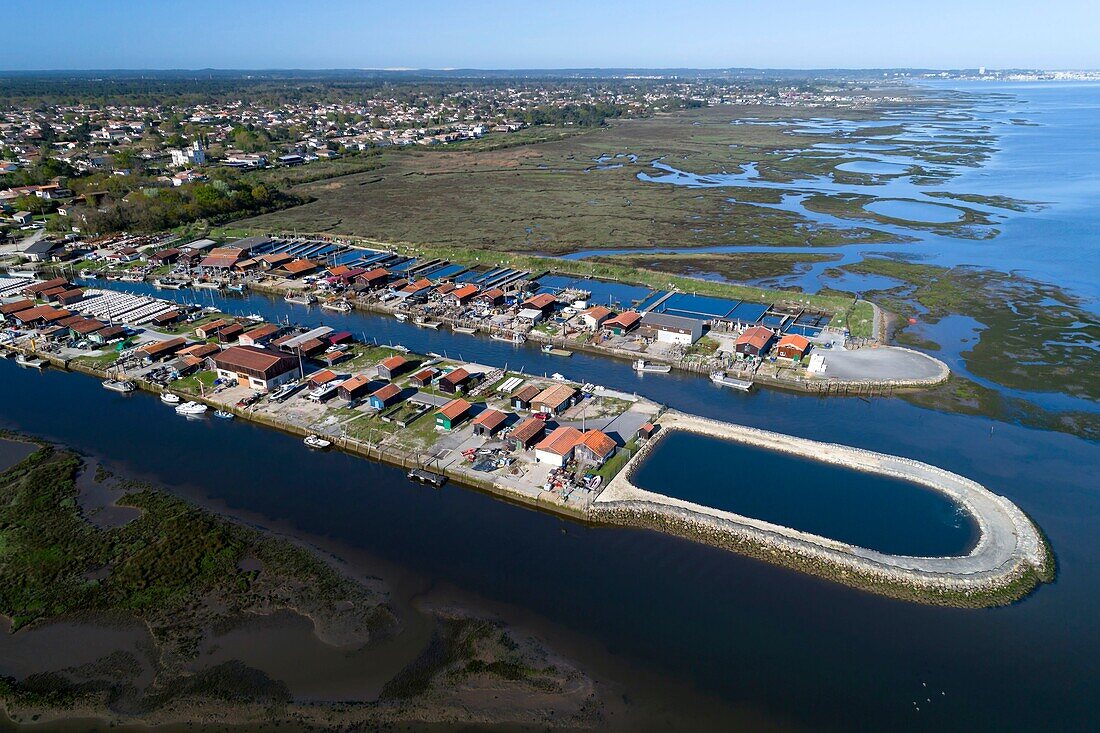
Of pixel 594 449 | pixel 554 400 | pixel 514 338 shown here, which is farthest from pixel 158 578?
pixel 514 338

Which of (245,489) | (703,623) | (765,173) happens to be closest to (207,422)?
(245,489)

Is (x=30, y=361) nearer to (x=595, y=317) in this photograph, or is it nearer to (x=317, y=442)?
(x=317, y=442)

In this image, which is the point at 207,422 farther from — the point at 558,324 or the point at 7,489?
the point at 558,324

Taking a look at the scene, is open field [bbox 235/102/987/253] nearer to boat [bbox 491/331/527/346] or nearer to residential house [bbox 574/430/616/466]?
boat [bbox 491/331/527/346]

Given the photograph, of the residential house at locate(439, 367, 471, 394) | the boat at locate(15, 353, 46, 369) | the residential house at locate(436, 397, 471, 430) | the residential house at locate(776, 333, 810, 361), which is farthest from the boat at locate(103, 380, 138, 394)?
the residential house at locate(776, 333, 810, 361)

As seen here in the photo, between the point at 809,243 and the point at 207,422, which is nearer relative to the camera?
the point at 207,422

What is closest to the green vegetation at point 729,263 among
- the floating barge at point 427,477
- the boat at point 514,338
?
the boat at point 514,338

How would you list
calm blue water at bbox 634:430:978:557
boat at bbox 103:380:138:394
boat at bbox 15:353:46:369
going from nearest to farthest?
calm blue water at bbox 634:430:978:557, boat at bbox 103:380:138:394, boat at bbox 15:353:46:369
